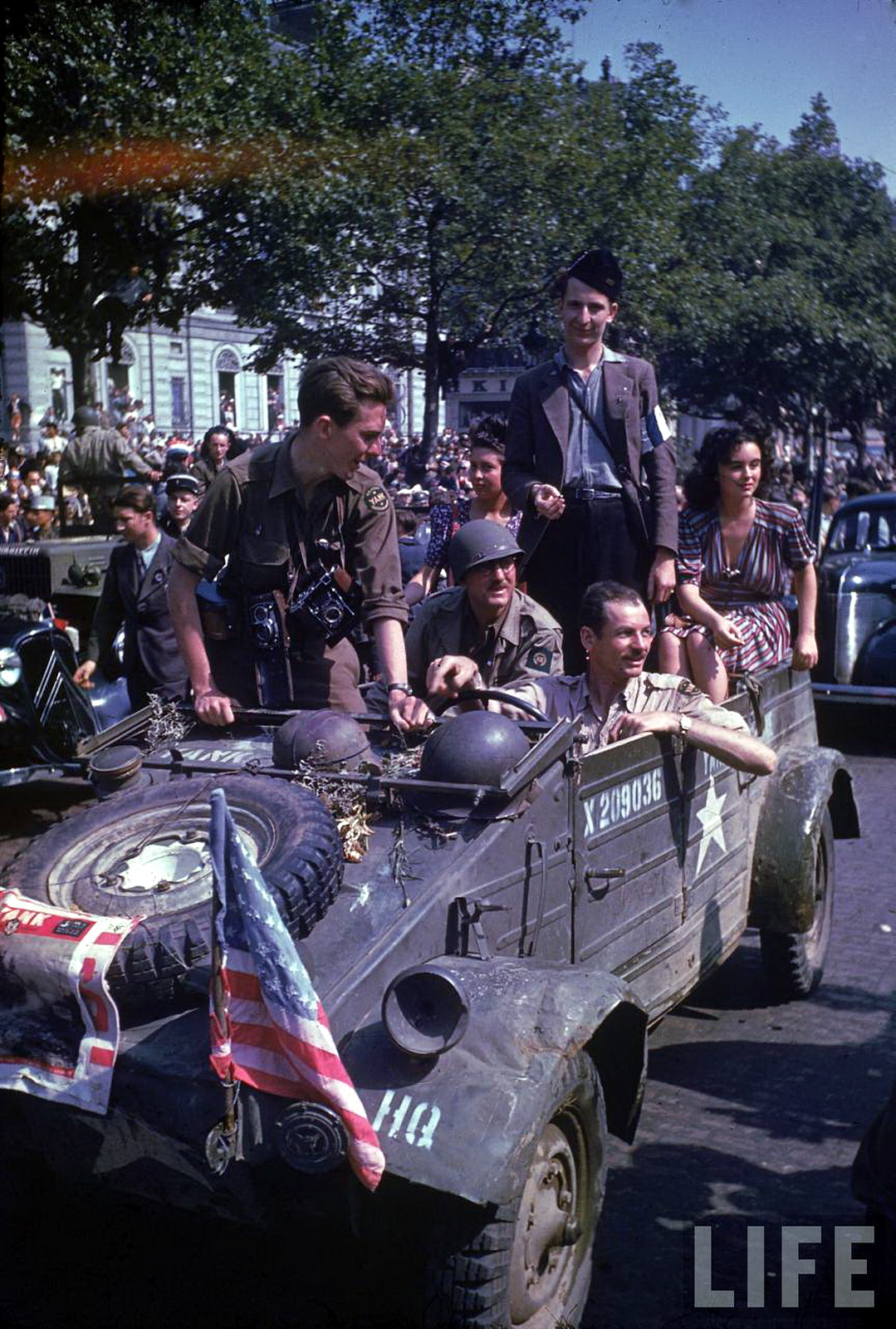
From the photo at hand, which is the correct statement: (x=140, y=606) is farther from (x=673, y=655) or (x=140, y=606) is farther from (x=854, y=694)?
(x=854, y=694)

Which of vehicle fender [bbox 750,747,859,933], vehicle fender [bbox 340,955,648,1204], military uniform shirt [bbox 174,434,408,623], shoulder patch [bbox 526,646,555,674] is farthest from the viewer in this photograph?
vehicle fender [bbox 750,747,859,933]

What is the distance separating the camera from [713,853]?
552cm

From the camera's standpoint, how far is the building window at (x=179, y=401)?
45969 mm

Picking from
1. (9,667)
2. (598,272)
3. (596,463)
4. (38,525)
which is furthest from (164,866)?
(38,525)

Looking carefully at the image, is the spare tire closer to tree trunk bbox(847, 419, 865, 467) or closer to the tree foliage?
the tree foliage

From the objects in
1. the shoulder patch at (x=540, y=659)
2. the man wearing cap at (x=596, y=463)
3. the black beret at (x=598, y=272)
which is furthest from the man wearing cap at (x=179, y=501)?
the shoulder patch at (x=540, y=659)

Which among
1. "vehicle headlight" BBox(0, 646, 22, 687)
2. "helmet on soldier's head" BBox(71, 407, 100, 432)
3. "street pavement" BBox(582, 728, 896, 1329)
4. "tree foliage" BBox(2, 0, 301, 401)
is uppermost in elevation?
"tree foliage" BBox(2, 0, 301, 401)

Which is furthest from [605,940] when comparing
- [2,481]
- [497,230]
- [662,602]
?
[497,230]

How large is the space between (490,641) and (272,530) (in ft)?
3.07

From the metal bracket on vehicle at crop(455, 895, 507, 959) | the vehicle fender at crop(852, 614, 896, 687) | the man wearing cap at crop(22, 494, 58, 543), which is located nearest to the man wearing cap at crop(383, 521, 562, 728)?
the metal bracket on vehicle at crop(455, 895, 507, 959)

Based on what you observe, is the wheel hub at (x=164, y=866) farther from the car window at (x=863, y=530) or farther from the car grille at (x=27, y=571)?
the car window at (x=863, y=530)

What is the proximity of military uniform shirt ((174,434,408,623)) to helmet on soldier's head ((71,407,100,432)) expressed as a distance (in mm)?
9525

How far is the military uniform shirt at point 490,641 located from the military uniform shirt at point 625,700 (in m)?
0.29

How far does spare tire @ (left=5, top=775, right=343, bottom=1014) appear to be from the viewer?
12.0 feet
